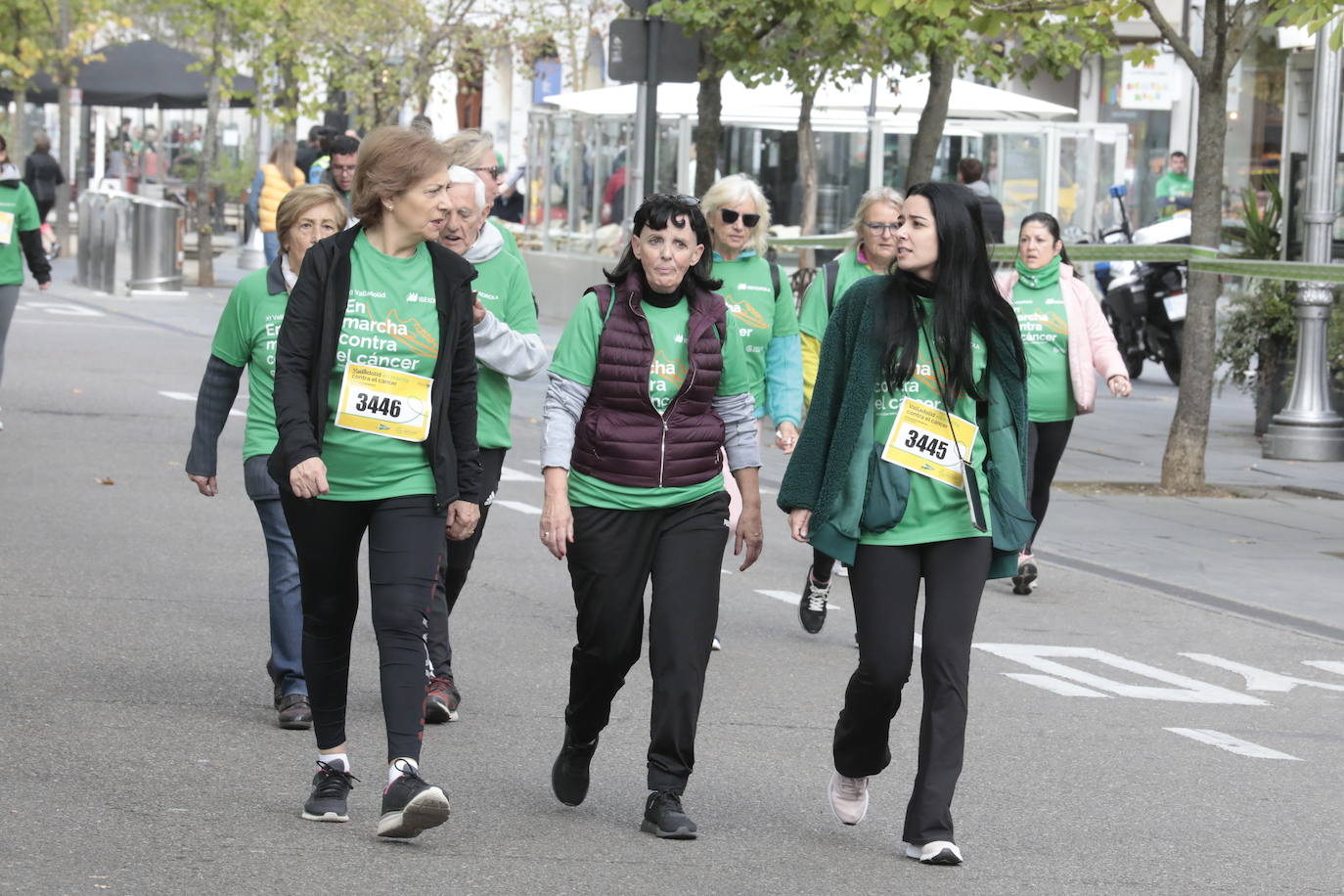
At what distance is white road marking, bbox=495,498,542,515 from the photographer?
468 inches

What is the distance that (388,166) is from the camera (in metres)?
5.46

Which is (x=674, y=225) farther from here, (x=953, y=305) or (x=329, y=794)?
(x=329, y=794)

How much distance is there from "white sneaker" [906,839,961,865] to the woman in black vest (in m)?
0.59

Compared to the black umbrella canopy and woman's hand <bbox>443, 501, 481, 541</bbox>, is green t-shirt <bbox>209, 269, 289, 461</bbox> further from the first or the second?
the black umbrella canopy

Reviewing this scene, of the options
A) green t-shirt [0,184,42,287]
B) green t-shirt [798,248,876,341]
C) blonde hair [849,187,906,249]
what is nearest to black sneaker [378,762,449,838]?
green t-shirt [798,248,876,341]

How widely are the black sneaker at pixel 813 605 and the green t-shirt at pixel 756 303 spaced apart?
90cm

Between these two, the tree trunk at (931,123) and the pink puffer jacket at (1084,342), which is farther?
the tree trunk at (931,123)

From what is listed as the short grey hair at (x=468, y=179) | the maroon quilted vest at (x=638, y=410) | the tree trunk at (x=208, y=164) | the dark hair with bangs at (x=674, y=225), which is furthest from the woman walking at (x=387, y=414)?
the tree trunk at (x=208, y=164)

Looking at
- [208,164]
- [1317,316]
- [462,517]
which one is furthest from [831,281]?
[208,164]

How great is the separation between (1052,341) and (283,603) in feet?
12.9

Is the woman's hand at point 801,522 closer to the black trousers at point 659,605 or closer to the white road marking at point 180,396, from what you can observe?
the black trousers at point 659,605

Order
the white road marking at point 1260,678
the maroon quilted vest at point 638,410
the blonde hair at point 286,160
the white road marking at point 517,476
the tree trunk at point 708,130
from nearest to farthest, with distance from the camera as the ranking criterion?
the maroon quilted vest at point 638,410 → the white road marking at point 1260,678 → the white road marking at point 517,476 → the blonde hair at point 286,160 → the tree trunk at point 708,130

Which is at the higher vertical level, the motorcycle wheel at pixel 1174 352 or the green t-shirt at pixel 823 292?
the green t-shirt at pixel 823 292

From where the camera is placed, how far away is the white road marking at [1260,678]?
8.27 m
